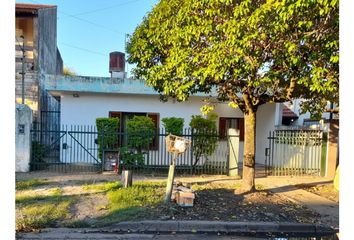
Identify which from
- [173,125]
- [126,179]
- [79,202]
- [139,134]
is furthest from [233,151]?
[79,202]

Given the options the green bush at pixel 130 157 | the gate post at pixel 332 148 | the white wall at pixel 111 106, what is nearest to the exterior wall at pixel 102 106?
the white wall at pixel 111 106

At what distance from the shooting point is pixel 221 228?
651 centimetres

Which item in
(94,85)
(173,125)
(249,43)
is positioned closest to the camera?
(249,43)

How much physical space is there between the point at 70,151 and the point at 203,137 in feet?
18.1

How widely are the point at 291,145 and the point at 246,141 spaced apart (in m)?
5.33

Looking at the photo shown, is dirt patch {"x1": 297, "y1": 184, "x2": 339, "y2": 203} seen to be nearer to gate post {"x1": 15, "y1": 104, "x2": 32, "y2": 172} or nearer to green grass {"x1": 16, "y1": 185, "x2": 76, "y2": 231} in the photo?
green grass {"x1": 16, "y1": 185, "x2": 76, "y2": 231}

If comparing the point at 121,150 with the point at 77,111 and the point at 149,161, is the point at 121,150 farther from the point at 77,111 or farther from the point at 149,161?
the point at 77,111

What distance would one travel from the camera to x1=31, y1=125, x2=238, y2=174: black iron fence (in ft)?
39.2

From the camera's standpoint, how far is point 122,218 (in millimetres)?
6648

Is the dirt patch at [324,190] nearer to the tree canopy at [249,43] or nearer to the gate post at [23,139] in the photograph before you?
the tree canopy at [249,43]

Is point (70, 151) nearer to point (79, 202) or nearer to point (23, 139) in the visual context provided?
point (23, 139)
